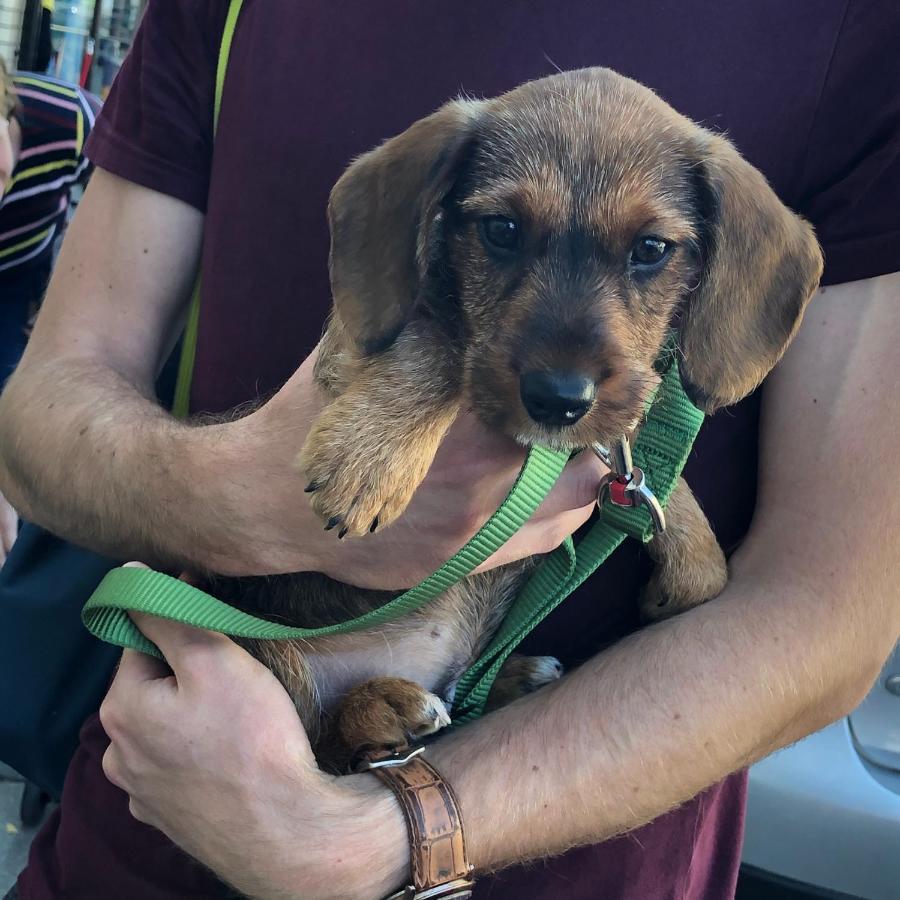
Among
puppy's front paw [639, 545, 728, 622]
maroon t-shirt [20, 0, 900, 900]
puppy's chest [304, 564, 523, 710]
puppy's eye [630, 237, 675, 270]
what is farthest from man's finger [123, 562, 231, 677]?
puppy's eye [630, 237, 675, 270]

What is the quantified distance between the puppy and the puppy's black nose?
1 cm

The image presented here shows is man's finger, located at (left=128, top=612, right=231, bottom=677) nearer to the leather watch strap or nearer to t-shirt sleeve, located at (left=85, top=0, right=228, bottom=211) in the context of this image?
the leather watch strap

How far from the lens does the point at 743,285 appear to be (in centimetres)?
136

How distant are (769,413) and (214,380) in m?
0.98

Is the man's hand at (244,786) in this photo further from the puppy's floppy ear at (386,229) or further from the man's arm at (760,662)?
the puppy's floppy ear at (386,229)

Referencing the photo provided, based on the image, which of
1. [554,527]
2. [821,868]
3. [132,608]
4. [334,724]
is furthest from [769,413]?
[821,868]

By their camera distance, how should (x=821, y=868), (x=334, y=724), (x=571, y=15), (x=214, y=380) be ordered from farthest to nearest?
1. (x=821, y=868)
2. (x=214, y=380)
3. (x=334, y=724)
4. (x=571, y=15)

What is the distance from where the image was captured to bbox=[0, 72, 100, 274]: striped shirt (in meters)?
3.07

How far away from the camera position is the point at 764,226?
1342 mm

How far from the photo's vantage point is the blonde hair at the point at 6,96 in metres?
2.88

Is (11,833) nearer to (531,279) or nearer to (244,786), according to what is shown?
(244,786)

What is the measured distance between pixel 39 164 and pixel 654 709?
2.80m

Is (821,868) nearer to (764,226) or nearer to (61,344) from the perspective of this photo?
(764,226)

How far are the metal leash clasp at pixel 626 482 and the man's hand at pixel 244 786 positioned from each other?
0.56 meters
